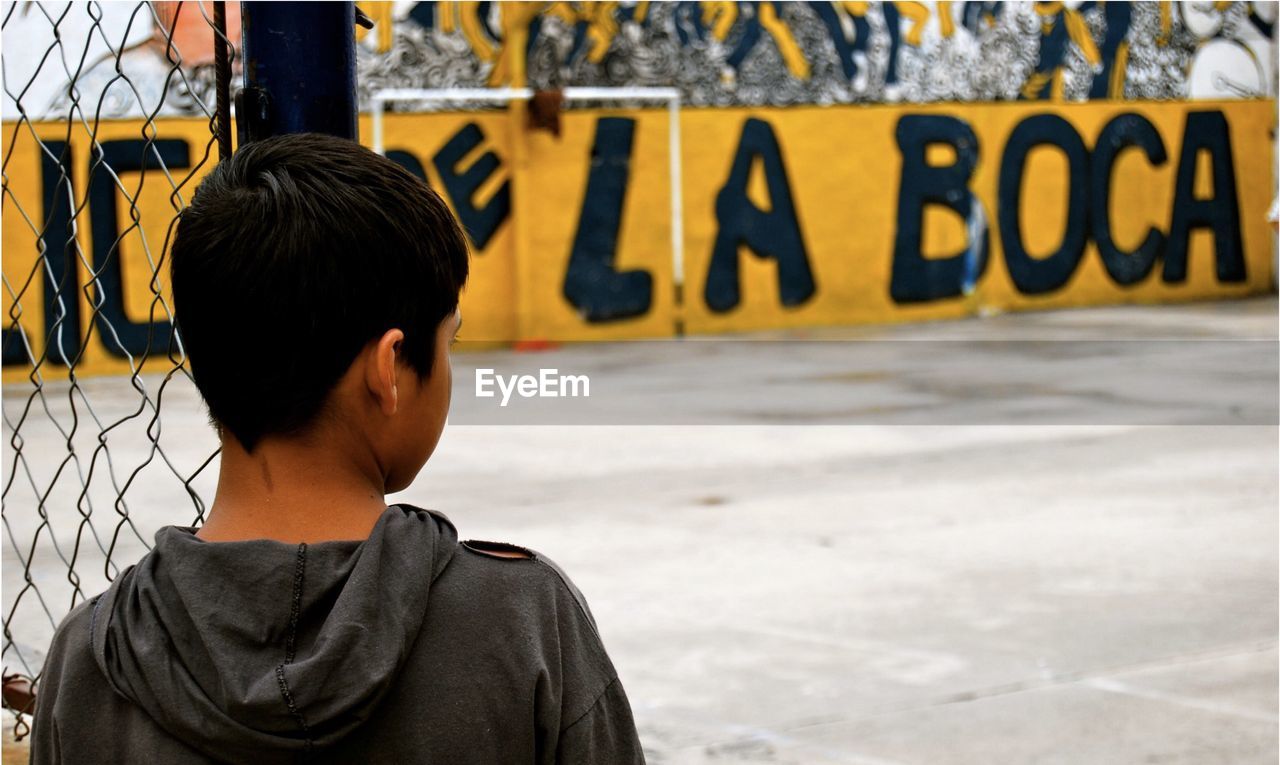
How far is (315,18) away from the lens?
158 centimetres

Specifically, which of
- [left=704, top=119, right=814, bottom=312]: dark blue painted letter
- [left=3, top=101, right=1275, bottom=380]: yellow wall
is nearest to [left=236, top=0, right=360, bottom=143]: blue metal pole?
[left=3, top=101, right=1275, bottom=380]: yellow wall

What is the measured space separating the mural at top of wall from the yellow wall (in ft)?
0.79

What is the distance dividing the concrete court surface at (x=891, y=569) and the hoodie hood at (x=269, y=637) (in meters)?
2.66

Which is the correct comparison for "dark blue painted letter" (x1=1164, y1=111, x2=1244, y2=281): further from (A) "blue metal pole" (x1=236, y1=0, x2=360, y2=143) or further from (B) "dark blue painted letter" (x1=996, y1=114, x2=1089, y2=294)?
(A) "blue metal pole" (x1=236, y1=0, x2=360, y2=143)

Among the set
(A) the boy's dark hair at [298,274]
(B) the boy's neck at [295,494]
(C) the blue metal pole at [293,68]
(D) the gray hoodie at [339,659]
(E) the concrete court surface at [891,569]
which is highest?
(C) the blue metal pole at [293,68]

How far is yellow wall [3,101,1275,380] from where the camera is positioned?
13125mm

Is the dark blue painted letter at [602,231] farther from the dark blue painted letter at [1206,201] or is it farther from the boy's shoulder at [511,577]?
the boy's shoulder at [511,577]

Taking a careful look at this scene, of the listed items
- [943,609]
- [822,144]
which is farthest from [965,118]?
[943,609]

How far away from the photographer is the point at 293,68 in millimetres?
1584

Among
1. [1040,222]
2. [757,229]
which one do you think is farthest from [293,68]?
[1040,222]

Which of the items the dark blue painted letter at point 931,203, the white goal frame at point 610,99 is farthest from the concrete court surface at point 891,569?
the dark blue painted letter at point 931,203

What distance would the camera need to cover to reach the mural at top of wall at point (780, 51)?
12523 millimetres

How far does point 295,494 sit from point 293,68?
58 cm

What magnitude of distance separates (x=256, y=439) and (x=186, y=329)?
96 millimetres
